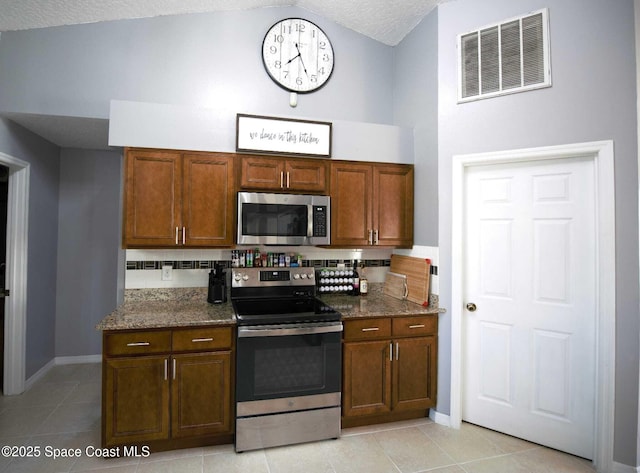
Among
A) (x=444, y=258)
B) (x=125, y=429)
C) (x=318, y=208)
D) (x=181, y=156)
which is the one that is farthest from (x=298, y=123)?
A: (x=125, y=429)

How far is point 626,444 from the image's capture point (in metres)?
2.17

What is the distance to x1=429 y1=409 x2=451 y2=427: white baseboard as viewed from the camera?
2777 millimetres

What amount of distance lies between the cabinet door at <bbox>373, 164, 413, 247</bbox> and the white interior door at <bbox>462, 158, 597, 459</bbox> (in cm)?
53

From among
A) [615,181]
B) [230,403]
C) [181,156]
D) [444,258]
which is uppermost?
[181,156]

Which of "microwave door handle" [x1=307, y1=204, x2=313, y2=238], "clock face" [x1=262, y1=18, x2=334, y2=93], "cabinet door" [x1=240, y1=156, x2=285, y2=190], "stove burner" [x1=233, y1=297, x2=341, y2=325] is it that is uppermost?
"clock face" [x1=262, y1=18, x2=334, y2=93]

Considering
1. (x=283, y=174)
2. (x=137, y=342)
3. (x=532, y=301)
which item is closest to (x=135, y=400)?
(x=137, y=342)

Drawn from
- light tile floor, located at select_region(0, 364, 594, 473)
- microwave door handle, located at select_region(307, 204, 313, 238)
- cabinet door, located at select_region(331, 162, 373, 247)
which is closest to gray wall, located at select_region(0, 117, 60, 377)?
light tile floor, located at select_region(0, 364, 594, 473)

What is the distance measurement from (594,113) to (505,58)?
74 cm

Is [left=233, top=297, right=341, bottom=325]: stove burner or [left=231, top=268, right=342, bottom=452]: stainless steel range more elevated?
[left=233, top=297, right=341, bottom=325]: stove burner

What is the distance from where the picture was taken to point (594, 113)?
2.28 m

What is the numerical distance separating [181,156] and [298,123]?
0.97 meters

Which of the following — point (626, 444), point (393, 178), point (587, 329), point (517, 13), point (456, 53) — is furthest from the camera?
point (393, 178)

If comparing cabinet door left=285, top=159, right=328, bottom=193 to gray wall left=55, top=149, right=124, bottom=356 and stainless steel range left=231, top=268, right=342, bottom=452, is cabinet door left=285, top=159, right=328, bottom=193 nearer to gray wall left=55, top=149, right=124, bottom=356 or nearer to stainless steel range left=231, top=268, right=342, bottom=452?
stainless steel range left=231, top=268, right=342, bottom=452

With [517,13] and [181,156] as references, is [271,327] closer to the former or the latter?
[181,156]
